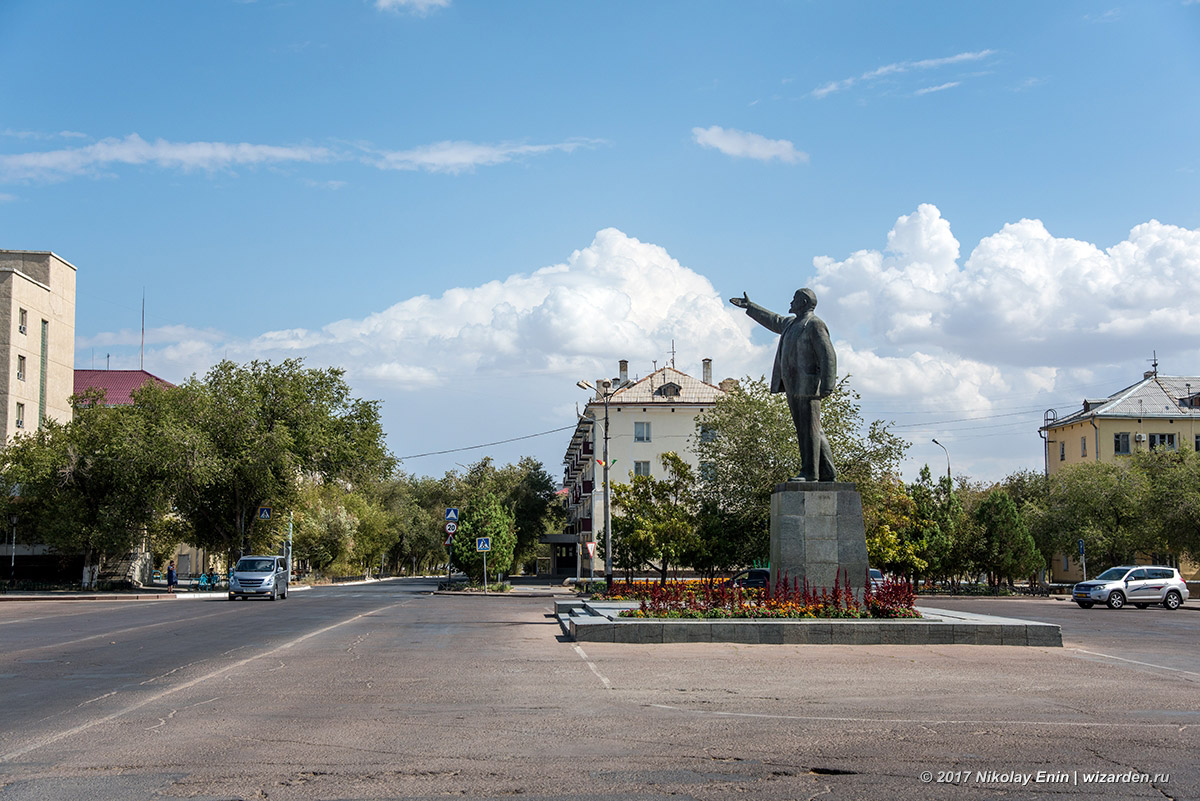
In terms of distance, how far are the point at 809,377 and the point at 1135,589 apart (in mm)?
24949

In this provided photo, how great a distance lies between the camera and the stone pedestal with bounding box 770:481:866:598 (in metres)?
19.0

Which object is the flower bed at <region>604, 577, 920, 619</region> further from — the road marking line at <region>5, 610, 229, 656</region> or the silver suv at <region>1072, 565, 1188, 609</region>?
the silver suv at <region>1072, 565, 1188, 609</region>

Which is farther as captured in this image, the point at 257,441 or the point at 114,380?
the point at 114,380

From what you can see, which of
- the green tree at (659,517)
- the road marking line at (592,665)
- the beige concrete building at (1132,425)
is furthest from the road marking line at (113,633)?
the beige concrete building at (1132,425)

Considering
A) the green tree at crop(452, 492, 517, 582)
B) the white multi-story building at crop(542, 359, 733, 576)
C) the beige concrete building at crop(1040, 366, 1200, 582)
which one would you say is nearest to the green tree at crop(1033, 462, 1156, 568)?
the beige concrete building at crop(1040, 366, 1200, 582)

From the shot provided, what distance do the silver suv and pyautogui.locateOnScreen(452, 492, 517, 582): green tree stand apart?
2422 centimetres

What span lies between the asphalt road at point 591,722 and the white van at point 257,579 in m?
21.3

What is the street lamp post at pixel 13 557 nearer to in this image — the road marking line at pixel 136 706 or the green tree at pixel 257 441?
the green tree at pixel 257 441

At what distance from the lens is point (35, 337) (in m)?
56.7

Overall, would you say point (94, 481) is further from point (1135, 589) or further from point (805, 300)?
point (1135, 589)

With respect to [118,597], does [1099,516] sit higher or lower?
higher

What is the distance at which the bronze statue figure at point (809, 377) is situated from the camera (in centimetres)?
1969

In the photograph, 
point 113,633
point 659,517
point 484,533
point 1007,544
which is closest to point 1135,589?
point 1007,544

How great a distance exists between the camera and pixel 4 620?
1015 inches
